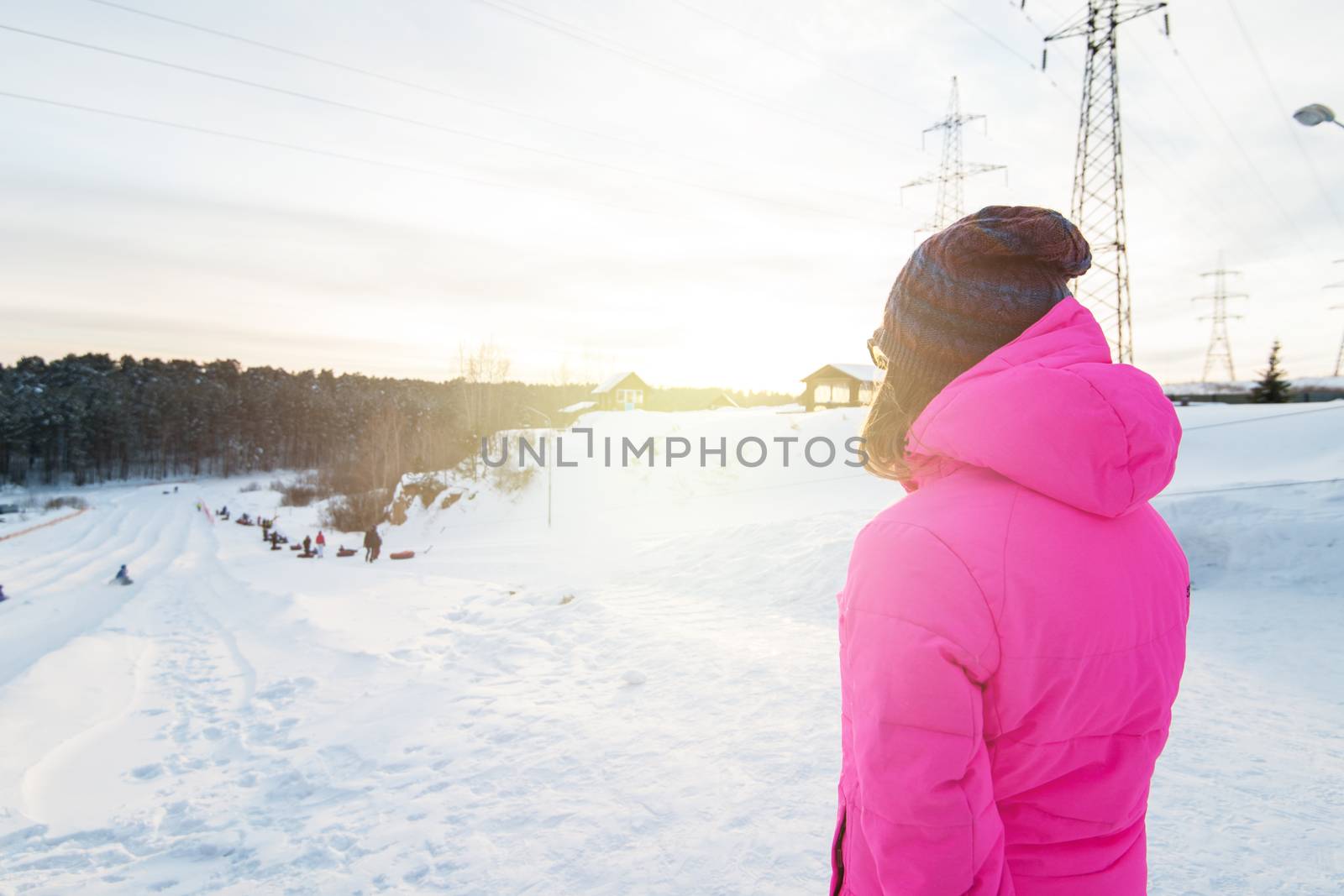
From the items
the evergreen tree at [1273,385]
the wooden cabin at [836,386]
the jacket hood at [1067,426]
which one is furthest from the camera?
the wooden cabin at [836,386]

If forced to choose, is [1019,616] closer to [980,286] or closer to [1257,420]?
[980,286]

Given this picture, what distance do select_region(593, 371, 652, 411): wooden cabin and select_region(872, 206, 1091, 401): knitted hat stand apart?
5424 cm

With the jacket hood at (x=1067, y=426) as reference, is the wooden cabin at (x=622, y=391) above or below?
above

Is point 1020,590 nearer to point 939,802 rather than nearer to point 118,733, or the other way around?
point 939,802

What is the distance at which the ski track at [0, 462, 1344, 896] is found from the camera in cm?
334

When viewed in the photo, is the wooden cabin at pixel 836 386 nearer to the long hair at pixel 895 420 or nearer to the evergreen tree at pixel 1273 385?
the evergreen tree at pixel 1273 385

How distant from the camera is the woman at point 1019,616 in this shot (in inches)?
39.4

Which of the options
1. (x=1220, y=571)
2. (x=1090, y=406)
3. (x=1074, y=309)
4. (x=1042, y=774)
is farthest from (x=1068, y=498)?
(x=1220, y=571)

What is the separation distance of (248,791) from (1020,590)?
5551 millimetres

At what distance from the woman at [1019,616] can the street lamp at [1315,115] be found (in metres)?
12.7

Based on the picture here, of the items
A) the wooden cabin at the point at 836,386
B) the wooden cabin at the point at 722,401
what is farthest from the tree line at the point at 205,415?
the wooden cabin at the point at 836,386

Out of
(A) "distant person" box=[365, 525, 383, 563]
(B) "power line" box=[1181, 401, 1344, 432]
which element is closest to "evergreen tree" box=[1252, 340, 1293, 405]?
(B) "power line" box=[1181, 401, 1344, 432]

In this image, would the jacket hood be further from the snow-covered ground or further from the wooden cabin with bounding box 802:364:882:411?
the wooden cabin with bounding box 802:364:882:411

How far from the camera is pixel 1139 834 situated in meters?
1.21
